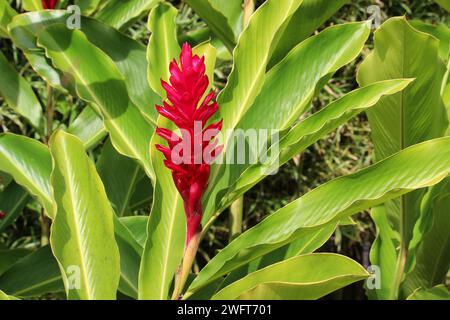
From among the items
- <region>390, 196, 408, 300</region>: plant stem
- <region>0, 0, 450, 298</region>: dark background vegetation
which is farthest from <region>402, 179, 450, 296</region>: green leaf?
<region>0, 0, 450, 298</region>: dark background vegetation

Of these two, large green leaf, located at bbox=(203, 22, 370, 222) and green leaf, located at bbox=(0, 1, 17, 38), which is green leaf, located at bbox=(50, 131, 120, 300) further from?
green leaf, located at bbox=(0, 1, 17, 38)

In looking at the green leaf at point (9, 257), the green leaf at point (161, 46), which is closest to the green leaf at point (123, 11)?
the green leaf at point (161, 46)

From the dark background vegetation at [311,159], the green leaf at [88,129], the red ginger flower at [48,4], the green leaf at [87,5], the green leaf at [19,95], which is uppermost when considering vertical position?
the red ginger flower at [48,4]

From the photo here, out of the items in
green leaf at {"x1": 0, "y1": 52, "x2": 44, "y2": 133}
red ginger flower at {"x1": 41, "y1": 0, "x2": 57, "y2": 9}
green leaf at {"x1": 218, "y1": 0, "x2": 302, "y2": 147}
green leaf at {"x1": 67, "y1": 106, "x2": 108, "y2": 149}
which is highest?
red ginger flower at {"x1": 41, "y1": 0, "x2": 57, "y2": 9}

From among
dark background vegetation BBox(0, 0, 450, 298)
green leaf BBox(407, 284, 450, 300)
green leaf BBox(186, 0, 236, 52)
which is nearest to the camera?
green leaf BBox(407, 284, 450, 300)

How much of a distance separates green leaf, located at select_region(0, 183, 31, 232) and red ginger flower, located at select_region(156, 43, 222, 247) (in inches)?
31.5

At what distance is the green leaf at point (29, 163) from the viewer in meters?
1.40

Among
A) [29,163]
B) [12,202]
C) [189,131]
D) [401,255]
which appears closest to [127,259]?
[29,163]

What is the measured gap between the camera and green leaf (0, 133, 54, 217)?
140 cm

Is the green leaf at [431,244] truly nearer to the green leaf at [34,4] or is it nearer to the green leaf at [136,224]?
the green leaf at [136,224]

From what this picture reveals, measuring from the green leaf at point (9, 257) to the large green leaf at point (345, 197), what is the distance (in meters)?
0.60

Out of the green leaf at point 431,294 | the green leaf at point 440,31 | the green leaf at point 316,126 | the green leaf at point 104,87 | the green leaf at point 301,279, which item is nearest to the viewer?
the green leaf at point 301,279

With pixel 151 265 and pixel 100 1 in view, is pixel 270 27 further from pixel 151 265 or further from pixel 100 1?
pixel 100 1

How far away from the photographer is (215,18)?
1519mm
